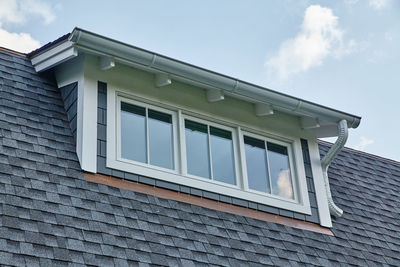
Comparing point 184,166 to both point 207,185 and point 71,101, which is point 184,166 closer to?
point 207,185

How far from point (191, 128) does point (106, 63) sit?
1217mm

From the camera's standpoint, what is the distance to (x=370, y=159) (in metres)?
10.6

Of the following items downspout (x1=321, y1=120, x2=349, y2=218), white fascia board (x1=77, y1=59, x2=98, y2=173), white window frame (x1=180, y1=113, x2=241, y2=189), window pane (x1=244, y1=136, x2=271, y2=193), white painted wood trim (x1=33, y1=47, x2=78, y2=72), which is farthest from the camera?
downspout (x1=321, y1=120, x2=349, y2=218)

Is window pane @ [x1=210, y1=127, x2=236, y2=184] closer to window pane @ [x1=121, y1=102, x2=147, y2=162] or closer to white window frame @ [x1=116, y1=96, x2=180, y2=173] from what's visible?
white window frame @ [x1=116, y1=96, x2=180, y2=173]

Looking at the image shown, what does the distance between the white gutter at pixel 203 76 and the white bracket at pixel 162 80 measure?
0.08 meters

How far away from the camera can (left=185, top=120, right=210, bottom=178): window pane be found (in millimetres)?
7469

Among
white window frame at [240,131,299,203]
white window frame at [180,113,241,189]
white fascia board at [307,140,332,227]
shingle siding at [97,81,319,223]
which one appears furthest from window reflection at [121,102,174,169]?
white fascia board at [307,140,332,227]

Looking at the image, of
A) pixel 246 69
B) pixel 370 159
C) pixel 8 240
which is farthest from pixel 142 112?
pixel 370 159

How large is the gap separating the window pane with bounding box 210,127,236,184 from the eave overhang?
441 mm

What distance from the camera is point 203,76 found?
7449 millimetres

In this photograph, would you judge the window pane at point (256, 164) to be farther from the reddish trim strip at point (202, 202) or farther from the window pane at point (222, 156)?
the reddish trim strip at point (202, 202)

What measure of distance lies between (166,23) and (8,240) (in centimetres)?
609

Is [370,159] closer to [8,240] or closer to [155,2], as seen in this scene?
[155,2]

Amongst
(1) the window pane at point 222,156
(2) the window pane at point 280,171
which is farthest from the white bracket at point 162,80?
(2) the window pane at point 280,171
